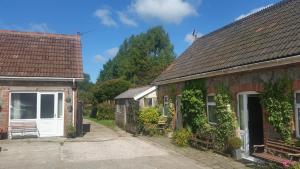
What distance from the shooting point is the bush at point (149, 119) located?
19.7 metres

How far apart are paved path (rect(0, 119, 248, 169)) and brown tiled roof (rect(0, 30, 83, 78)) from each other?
12.7 feet

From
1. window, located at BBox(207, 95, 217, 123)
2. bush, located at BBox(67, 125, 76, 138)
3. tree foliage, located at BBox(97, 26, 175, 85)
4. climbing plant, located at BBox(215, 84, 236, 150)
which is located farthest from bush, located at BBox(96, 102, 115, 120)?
climbing plant, located at BBox(215, 84, 236, 150)

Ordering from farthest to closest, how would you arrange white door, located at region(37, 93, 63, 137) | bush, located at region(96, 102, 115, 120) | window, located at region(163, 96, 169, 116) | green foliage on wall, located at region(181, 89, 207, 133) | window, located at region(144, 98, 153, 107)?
bush, located at region(96, 102, 115, 120) < window, located at region(144, 98, 153, 107) < window, located at region(163, 96, 169, 116) < white door, located at region(37, 93, 63, 137) < green foliage on wall, located at region(181, 89, 207, 133)

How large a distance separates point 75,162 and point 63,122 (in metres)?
7.26

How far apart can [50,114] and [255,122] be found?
1119 centimetres

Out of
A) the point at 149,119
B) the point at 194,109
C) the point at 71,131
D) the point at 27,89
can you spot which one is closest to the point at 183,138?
the point at 194,109

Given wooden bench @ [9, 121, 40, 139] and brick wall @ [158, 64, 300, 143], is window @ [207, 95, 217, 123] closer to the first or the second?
brick wall @ [158, 64, 300, 143]

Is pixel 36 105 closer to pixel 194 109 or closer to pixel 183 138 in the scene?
pixel 183 138

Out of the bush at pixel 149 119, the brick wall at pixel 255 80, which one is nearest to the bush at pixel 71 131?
the bush at pixel 149 119

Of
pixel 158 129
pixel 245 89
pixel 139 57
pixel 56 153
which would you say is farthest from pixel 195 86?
pixel 139 57

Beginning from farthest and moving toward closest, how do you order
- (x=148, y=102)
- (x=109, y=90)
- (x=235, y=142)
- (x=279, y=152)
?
(x=109, y=90)
(x=148, y=102)
(x=235, y=142)
(x=279, y=152)

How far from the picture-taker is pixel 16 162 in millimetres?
11461

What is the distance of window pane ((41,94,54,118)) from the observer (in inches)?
708

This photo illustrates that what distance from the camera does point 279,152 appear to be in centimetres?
965
